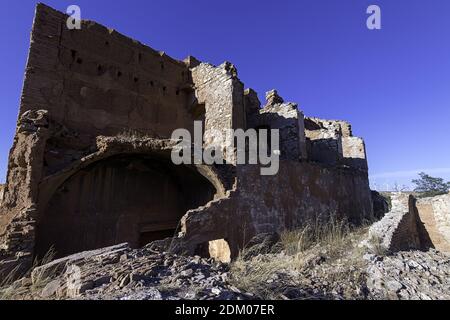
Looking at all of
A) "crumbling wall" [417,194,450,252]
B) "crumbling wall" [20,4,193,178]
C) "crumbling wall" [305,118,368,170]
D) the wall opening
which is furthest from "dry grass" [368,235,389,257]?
"crumbling wall" [20,4,193,178]

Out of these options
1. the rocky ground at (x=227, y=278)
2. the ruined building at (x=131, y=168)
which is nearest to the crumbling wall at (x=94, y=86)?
the ruined building at (x=131, y=168)

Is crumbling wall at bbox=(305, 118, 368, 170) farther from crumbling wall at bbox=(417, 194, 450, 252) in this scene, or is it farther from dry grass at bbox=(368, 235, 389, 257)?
dry grass at bbox=(368, 235, 389, 257)

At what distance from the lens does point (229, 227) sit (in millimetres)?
6945

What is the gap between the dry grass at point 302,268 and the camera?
367 cm

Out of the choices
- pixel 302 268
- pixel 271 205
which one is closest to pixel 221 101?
pixel 271 205

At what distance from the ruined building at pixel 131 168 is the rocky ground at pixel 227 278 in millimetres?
2079

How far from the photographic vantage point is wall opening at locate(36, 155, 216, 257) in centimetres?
668

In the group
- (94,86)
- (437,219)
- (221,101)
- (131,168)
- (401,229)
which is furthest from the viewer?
(221,101)

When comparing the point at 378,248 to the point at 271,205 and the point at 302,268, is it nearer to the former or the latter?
the point at 302,268

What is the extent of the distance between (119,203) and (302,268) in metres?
5.72

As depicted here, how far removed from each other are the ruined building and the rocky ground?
2079 mm

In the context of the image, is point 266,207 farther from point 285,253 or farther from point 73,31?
point 73,31

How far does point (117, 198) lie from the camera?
25.9 feet

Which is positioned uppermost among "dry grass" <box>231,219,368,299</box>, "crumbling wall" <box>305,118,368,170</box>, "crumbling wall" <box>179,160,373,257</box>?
"crumbling wall" <box>305,118,368,170</box>
